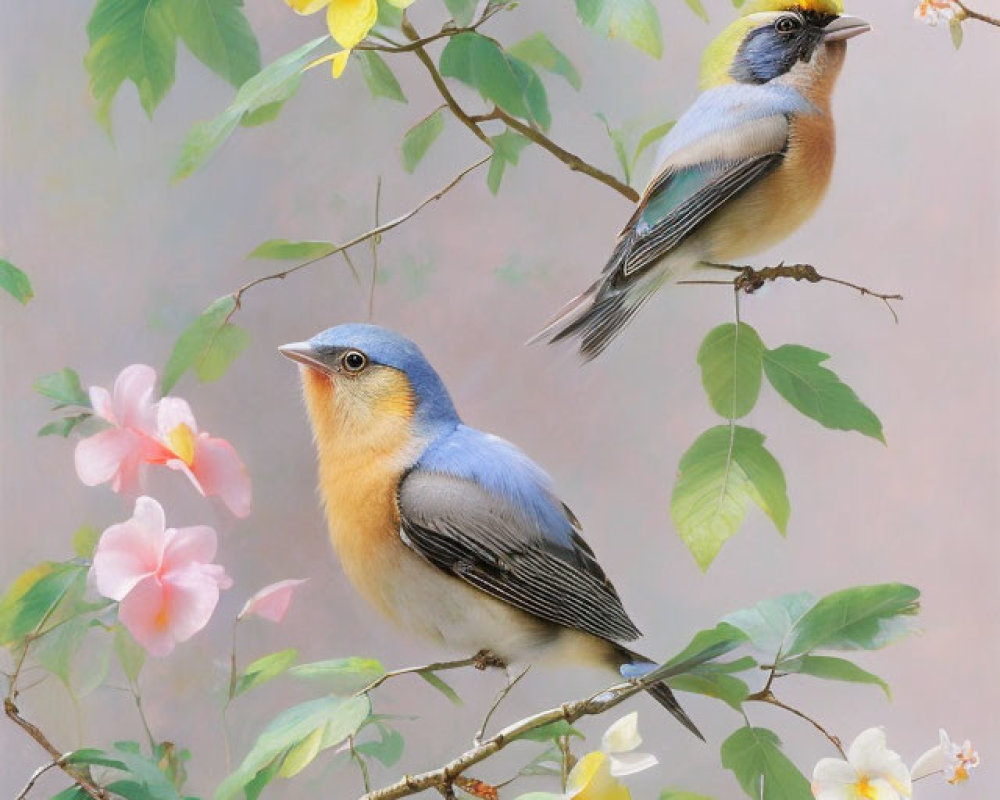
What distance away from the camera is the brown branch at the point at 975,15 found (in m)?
0.88

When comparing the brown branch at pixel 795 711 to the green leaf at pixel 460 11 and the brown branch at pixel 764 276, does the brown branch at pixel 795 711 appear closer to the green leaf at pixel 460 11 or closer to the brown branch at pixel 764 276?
the brown branch at pixel 764 276

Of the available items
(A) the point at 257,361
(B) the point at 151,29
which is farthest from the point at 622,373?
(B) the point at 151,29

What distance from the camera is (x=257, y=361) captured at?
0.85 meters

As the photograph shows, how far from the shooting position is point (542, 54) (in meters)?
0.86

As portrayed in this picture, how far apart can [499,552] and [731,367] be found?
0.18m

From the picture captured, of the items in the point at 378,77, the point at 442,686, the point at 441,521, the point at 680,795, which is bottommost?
the point at 680,795

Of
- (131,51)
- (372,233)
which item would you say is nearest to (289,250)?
(372,233)

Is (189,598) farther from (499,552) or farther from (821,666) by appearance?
(821,666)

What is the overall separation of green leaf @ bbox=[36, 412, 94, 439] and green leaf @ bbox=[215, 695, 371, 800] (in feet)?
0.71

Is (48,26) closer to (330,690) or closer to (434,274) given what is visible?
(434,274)

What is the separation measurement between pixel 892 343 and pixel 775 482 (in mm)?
116

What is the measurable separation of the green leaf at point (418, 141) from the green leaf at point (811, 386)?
24 cm

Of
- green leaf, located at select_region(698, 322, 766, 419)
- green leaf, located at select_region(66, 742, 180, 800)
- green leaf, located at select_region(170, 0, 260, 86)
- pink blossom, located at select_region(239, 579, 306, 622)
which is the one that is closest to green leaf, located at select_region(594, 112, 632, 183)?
green leaf, located at select_region(698, 322, 766, 419)

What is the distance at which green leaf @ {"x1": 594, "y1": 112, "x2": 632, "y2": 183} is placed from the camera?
0.86m
